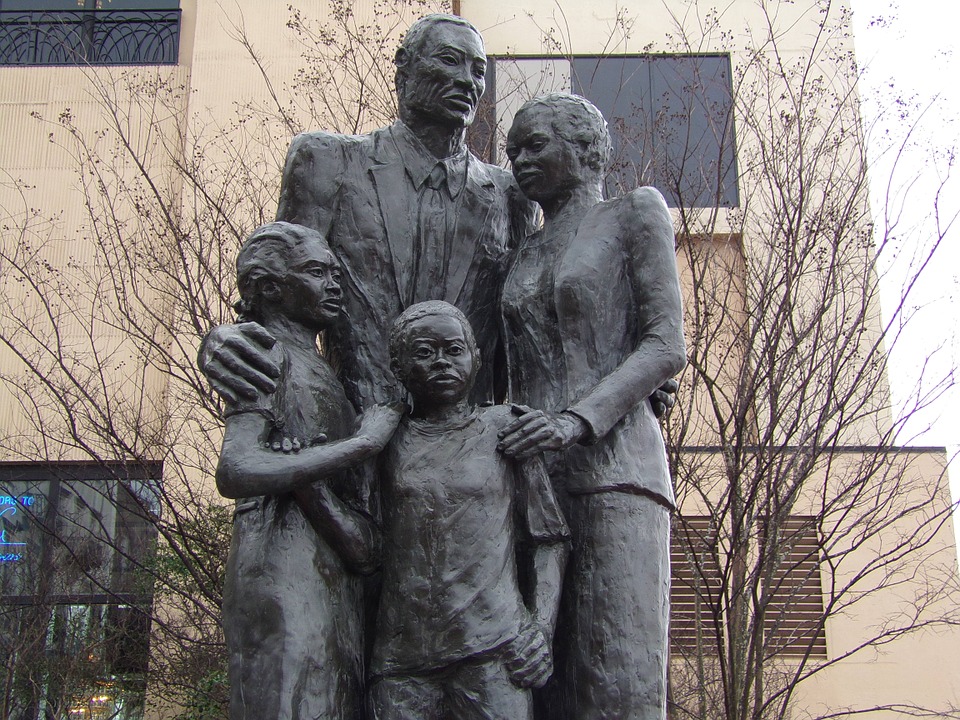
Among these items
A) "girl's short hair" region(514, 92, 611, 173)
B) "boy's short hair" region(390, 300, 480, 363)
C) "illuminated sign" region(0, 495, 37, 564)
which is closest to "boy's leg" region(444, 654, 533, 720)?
"boy's short hair" region(390, 300, 480, 363)

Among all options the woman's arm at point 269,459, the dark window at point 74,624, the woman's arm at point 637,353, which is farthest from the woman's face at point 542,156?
the dark window at point 74,624

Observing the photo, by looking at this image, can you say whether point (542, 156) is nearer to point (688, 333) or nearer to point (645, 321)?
point (645, 321)

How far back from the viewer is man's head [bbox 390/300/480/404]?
287 centimetres

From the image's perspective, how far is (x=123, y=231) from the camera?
41.1ft

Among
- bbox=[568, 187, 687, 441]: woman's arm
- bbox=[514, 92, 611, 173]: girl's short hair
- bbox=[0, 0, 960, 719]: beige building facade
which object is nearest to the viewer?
bbox=[568, 187, 687, 441]: woman's arm

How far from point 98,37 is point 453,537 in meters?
18.0

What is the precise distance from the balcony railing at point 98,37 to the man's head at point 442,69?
14.8 m

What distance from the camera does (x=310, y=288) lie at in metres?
3.06

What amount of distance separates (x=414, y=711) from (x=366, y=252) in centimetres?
138

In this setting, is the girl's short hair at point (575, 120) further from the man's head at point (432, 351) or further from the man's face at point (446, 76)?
the man's head at point (432, 351)

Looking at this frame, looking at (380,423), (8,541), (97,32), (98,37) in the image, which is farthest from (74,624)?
(380,423)

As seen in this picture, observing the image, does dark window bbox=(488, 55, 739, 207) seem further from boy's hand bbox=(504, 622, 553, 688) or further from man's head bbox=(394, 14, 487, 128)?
boy's hand bbox=(504, 622, 553, 688)

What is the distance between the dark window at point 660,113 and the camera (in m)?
9.95

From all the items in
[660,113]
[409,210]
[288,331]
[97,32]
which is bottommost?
[288,331]
